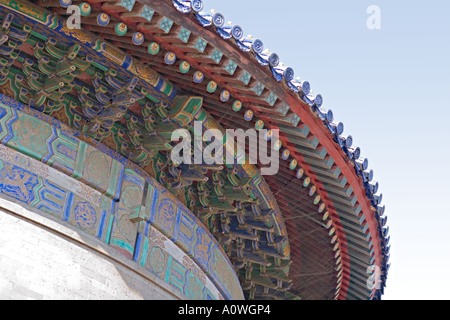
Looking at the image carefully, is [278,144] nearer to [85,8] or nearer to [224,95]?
[224,95]

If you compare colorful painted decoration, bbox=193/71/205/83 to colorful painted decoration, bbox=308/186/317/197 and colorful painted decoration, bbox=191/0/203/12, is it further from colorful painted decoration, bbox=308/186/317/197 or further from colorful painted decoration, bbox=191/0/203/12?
colorful painted decoration, bbox=308/186/317/197

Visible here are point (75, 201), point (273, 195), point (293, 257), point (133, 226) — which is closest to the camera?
point (75, 201)

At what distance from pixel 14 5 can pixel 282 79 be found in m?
3.44

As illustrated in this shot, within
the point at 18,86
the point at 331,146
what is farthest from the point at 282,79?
the point at 18,86

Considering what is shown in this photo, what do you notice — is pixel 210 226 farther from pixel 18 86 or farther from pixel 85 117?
pixel 18 86

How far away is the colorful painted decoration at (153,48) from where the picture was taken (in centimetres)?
942

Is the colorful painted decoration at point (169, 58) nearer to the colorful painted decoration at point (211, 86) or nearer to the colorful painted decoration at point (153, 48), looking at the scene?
the colorful painted decoration at point (153, 48)

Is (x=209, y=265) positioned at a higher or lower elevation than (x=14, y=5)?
lower

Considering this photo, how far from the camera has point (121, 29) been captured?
9.16 m

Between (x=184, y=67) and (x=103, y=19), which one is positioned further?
(x=184, y=67)

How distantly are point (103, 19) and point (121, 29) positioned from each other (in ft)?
0.84

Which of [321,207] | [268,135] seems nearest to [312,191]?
[321,207]

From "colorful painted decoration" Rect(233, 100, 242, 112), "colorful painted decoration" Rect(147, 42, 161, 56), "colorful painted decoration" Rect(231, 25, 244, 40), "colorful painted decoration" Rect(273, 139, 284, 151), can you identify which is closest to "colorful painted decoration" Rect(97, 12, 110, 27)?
"colorful painted decoration" Rect(147, 42, 161, 56)
